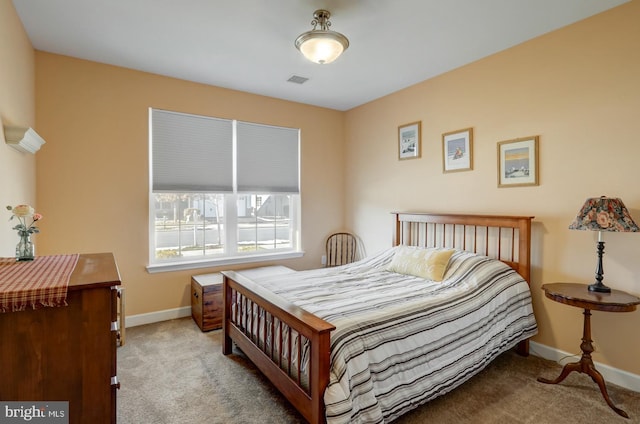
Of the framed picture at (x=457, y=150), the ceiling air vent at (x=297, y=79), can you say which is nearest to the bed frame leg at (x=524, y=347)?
the framed picture at (x=457, y=150)

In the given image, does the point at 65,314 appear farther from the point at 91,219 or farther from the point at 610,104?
the point at 610,104

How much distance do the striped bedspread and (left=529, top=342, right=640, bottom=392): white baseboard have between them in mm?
206

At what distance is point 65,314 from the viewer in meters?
1.31

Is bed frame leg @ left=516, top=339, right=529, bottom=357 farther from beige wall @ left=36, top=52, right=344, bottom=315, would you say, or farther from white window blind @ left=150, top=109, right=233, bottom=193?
white window blind @ left=150, top=109, right=233, bottom=193

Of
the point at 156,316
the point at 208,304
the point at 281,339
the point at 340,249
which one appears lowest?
the point at 156,316

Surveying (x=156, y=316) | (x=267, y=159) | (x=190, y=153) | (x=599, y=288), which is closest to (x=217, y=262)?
(x=156, y=316)

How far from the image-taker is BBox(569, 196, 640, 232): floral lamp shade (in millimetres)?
2064

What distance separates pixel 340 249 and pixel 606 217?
3132 millimetres

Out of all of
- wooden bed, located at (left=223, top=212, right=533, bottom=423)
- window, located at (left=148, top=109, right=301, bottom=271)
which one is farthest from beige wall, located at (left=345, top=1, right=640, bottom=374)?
window, located at (left=148, top=109, right=301, bottom=271)

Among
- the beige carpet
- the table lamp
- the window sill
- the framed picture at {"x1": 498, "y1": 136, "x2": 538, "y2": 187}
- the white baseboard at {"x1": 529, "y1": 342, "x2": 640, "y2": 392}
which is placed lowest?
the beige carpet

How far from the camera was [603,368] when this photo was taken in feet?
7.95

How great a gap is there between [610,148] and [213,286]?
3571mm

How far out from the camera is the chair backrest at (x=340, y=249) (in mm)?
4719

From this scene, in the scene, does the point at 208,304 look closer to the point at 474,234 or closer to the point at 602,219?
the point at 474,234
